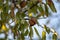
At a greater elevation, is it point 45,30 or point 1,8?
point 1,8

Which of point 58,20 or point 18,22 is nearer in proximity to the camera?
point 18,22

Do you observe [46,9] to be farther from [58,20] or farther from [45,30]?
[58,20]

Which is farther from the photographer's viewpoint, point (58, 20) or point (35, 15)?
point (58, 20)

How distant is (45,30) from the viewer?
1020mm

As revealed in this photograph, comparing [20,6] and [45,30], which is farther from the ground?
[20,6]

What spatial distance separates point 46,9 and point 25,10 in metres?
0.09

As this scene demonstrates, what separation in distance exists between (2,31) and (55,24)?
6.87ft

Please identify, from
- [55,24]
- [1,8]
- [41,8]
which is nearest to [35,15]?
[41,8]

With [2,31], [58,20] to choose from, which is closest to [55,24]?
[58,20]

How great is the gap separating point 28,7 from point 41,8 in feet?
0.18

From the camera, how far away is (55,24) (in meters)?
3.12

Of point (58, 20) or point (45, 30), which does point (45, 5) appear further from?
point (58, 20)

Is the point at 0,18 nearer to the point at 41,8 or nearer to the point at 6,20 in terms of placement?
the point at 6,20

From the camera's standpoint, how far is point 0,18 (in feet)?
3.38
